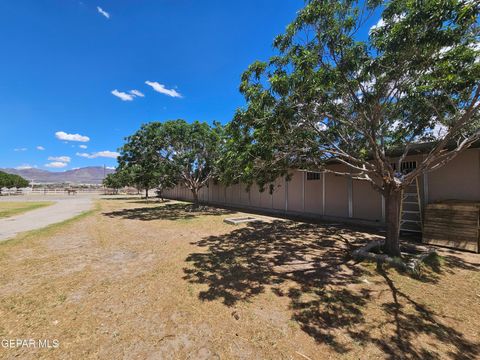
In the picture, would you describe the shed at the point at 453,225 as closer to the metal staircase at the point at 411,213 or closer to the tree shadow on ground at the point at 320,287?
the metal staircase at the point at 411,213

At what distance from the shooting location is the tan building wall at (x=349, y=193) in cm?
733

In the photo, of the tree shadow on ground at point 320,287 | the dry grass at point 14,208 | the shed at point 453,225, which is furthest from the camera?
the dry grass at point 14,208

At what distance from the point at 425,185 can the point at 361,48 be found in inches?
238

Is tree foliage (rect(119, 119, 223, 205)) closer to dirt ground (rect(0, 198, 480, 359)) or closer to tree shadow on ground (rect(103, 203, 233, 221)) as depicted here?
tree shadow on ground (rect(103, 203, 233, 221))

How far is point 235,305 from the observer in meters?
3.53

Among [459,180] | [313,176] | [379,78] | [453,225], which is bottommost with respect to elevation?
[453,225]

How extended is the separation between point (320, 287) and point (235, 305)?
5.07 ft

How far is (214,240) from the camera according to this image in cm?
775

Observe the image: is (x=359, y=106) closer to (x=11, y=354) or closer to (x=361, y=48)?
(x=361, y=48)

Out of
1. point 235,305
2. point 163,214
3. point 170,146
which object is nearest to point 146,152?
point 170,146

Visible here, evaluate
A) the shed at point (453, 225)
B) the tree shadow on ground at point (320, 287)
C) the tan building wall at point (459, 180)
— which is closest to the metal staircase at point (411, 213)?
the tan building wall at point (459, 180)

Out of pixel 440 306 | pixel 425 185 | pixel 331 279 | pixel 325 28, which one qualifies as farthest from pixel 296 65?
pixel 425 185

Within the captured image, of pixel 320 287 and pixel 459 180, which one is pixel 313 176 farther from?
pixel 320 287

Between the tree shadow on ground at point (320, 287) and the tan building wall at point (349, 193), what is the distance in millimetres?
2775
